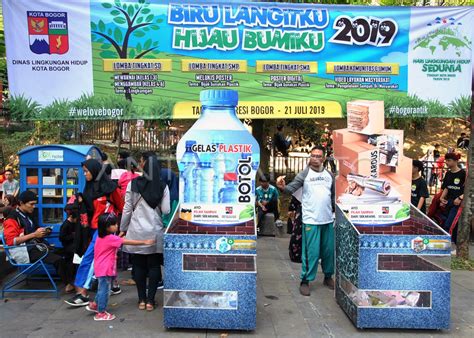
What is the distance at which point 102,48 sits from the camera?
7.58 m

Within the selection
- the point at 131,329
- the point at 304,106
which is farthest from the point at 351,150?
the point at 131,329

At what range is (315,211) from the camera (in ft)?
18.6

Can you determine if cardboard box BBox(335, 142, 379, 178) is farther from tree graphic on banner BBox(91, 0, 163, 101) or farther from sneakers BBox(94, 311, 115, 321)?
tree graphic on banner BBox(91, 0, 163, 101)

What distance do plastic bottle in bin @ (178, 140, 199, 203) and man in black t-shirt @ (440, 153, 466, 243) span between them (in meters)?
4.97

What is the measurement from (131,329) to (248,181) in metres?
2.06

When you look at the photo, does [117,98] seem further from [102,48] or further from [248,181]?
[248,181]

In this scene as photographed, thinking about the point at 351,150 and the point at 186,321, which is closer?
the point at 186,321

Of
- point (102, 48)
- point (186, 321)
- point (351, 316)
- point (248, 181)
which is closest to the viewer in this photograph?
point (186, 321)

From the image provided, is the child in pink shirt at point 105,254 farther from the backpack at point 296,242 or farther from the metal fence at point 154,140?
the metal fence at point 154,140

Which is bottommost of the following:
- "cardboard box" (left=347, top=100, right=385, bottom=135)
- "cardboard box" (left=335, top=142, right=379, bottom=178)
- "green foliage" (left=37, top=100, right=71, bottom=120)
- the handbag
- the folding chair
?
the folding chair

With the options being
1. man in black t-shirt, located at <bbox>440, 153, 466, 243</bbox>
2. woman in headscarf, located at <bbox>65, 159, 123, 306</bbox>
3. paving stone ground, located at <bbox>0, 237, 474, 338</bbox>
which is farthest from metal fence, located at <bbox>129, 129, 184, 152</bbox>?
paving stone ground, located at <bbox>0, 237, 474, 338</bbox>

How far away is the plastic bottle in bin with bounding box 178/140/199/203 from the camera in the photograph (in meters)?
5.54

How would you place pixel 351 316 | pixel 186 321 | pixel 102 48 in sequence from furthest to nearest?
pixel 102 48 → pixel 351 316 → pixel 186 321

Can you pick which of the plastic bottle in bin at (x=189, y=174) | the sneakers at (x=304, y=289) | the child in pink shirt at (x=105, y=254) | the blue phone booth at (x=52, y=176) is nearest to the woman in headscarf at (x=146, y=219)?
the child in pink shirt at (x=105, y=254)
